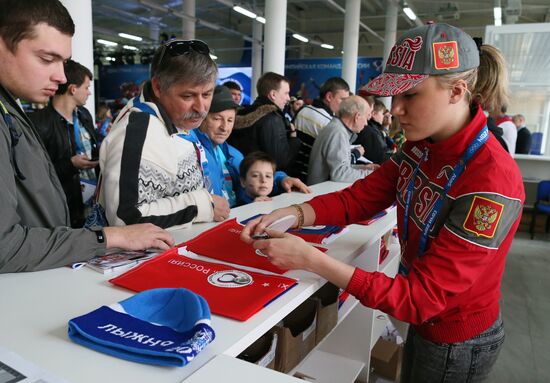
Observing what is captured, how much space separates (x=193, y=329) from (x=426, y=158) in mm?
851

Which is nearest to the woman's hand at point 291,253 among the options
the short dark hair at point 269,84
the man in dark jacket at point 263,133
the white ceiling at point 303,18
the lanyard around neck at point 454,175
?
the lanyard around neck at point 454,175

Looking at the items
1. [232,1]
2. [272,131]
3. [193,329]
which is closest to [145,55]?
[232,1]

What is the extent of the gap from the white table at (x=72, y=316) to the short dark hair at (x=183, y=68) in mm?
718

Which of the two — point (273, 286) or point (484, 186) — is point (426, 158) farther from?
point (273, 286)

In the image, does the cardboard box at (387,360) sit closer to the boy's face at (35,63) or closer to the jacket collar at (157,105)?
the jacket collar at (157,105)

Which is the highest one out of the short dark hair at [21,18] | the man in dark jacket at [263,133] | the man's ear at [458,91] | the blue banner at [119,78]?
the blue banner at [119,78]

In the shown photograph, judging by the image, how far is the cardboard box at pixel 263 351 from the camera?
1.45m

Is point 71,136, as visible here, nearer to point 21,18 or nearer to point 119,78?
point 21,18

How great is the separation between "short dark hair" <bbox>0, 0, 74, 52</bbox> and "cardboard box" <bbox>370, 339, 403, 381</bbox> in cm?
237

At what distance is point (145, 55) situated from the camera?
17.1 m

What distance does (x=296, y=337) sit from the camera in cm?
159

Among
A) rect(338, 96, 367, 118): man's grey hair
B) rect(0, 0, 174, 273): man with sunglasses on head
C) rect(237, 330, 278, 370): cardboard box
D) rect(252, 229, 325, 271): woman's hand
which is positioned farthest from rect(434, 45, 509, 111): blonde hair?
rect(338, 96, 367, 118): man's grey hair

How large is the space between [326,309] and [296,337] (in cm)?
27

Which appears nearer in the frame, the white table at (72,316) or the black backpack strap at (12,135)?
the white table at (72,316)
